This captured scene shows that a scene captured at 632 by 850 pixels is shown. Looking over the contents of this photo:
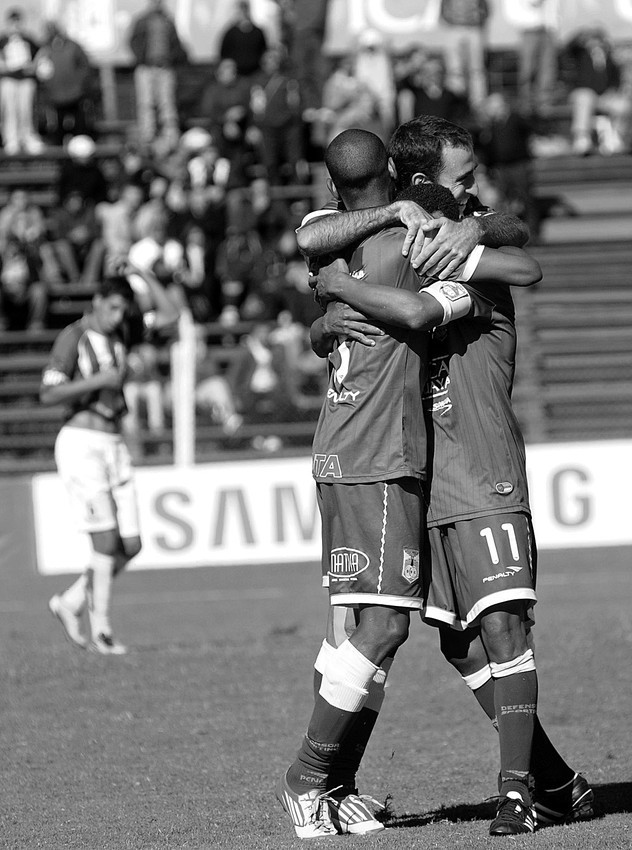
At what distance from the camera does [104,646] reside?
920cm

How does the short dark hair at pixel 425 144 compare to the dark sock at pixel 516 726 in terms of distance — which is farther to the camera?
Result: the short dark hair at pixel 425 144

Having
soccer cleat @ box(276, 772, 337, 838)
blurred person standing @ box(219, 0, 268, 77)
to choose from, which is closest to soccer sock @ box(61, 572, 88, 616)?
soccer cleat @ box(276, 772, 337, 838)

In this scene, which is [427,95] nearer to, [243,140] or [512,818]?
[243,140]

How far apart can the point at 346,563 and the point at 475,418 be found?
0.66m

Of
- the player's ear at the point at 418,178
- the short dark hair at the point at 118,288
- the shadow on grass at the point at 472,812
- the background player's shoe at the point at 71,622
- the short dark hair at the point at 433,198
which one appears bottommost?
the background player's shoe at the point at 71,622

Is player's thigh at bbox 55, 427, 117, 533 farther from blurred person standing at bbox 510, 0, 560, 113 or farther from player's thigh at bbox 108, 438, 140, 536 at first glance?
blurred person standing at bbox 510, 0, 560, 113

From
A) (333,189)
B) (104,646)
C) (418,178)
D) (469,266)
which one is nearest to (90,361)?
(104,646)

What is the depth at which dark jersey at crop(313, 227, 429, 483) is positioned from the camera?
467cm

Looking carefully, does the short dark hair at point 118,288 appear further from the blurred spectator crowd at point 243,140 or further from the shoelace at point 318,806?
the blurred spectator crowd at point 243,140

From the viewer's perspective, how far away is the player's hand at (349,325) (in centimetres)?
474

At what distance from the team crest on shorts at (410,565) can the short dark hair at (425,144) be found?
131 centimetres

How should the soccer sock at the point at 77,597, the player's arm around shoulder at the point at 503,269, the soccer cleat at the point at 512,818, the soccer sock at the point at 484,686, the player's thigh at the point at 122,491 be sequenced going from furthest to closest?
the player's thigh at the point at 122,491 < the soccer sock at the point at 77,597 < the soccer sock at the point at 484,686 < the player's arm around shoulder at the point at 503,269 < the soccer cleat at the point at 512,818

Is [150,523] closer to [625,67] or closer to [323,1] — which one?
[323,1]

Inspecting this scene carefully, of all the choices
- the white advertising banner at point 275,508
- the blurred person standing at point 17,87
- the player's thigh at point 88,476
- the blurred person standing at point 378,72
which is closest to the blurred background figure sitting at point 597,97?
the blurred person standing at point 378,72
